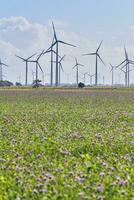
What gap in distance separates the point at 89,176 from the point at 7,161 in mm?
2325

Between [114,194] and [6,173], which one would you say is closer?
[114,194]

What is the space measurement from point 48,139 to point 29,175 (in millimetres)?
5182

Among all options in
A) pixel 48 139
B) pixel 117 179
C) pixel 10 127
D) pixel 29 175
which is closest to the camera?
pixel 117 179

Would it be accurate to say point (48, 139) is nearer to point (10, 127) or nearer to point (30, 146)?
point (30, 146)

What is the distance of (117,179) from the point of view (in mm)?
6914

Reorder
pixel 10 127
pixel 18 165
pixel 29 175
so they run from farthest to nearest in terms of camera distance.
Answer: pixel 10 127
pixel 18 165
pixel 29 175

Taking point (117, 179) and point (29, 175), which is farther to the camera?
point (29, 175)

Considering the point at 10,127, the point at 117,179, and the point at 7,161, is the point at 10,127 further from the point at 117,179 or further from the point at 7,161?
the point at 117,179

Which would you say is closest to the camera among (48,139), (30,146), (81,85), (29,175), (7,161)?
(29,175)

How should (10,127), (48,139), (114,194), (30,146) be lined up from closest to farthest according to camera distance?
(114,194)
(30,146)
(48,139)
(10,127)

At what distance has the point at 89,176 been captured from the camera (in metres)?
7.26

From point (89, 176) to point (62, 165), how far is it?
129cm

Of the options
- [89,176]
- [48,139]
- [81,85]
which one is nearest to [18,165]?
[89,176]

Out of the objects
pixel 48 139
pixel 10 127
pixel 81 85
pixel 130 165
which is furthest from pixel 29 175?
pixel 81 85
